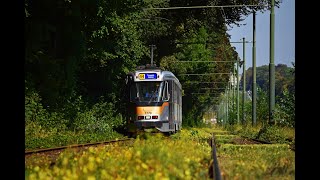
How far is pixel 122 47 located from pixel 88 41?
5.62 m

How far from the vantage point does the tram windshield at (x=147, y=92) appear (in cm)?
2770

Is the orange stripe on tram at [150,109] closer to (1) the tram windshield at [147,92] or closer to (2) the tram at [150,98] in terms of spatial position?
(2) the tram at [150,98]

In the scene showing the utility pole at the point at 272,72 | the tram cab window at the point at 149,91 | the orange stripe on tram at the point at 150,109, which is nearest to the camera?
the orange stripe on tram at the point at 150,109

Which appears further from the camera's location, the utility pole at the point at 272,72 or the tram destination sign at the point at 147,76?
the utility pole at the point at 272,72

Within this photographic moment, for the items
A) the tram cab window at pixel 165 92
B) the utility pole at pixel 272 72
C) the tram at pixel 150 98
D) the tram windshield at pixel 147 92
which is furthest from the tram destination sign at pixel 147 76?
the utility pole at pixel 272 72

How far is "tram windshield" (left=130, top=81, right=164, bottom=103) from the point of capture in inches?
1091

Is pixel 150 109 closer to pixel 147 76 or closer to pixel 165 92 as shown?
pixel 165 92

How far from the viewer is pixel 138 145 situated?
12.1m

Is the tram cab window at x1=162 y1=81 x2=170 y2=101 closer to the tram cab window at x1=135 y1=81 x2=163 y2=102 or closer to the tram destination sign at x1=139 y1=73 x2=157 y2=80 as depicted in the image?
the tram cab window at x1=135 y1=81 x2=163 y2=102

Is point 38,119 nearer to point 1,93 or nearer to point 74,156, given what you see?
point 74,156

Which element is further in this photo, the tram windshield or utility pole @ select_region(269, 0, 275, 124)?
utility pole @ select_region(269, 0, 275, 124)

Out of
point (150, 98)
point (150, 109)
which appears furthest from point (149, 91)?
point (150, 109)

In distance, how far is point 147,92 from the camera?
2800 cm

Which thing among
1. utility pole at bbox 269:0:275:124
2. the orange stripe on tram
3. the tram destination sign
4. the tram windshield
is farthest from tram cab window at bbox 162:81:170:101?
utility pole at bbox 269:0:275:124
